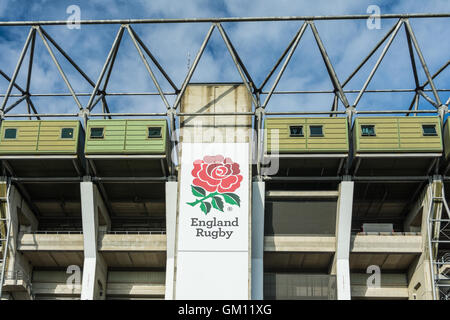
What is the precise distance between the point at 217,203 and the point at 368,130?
15944 millimetres

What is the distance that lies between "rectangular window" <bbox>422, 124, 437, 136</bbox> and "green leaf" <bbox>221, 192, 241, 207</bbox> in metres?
18.6

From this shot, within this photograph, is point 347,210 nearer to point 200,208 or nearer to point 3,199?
point 200,208

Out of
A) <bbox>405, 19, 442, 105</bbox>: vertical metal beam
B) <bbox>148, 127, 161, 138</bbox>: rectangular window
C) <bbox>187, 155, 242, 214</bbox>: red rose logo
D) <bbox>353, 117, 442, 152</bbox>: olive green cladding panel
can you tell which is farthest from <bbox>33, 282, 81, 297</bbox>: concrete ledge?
<bbox>405, 19, 442, 105</bbox>: vertical metal beam

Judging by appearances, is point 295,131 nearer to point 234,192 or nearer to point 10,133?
point 234,192

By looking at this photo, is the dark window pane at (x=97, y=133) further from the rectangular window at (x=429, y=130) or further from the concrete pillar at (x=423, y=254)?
the concrete pillar at (x=423, y=254)

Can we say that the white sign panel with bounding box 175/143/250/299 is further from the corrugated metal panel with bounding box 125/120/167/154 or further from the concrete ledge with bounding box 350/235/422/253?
the concrete ledge with bounding box 350/235/422/253

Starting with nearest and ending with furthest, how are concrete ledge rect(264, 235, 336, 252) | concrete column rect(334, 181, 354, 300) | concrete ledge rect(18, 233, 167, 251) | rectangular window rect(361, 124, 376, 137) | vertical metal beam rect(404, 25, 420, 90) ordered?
rectangular window rect(361, 124, 376, 137), concrete column rect(334, 181, 354, 300), concrete ledge rect(264, 235, 336, 252), concrete ledge rect(18, 233, 167, 251), vertical metal beam rect(404, 25, 420, 90)

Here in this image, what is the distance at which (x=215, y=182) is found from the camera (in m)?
57.4

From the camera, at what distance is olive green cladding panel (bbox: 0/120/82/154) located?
194ft

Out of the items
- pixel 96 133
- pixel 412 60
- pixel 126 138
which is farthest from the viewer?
pixel 412 60

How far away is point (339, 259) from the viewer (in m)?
59.1

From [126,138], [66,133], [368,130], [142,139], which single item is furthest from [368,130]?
[66,133]

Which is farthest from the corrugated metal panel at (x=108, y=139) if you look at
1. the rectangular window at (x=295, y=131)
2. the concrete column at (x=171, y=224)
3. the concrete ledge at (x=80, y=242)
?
the rectangular window at (x=295, y=131)
